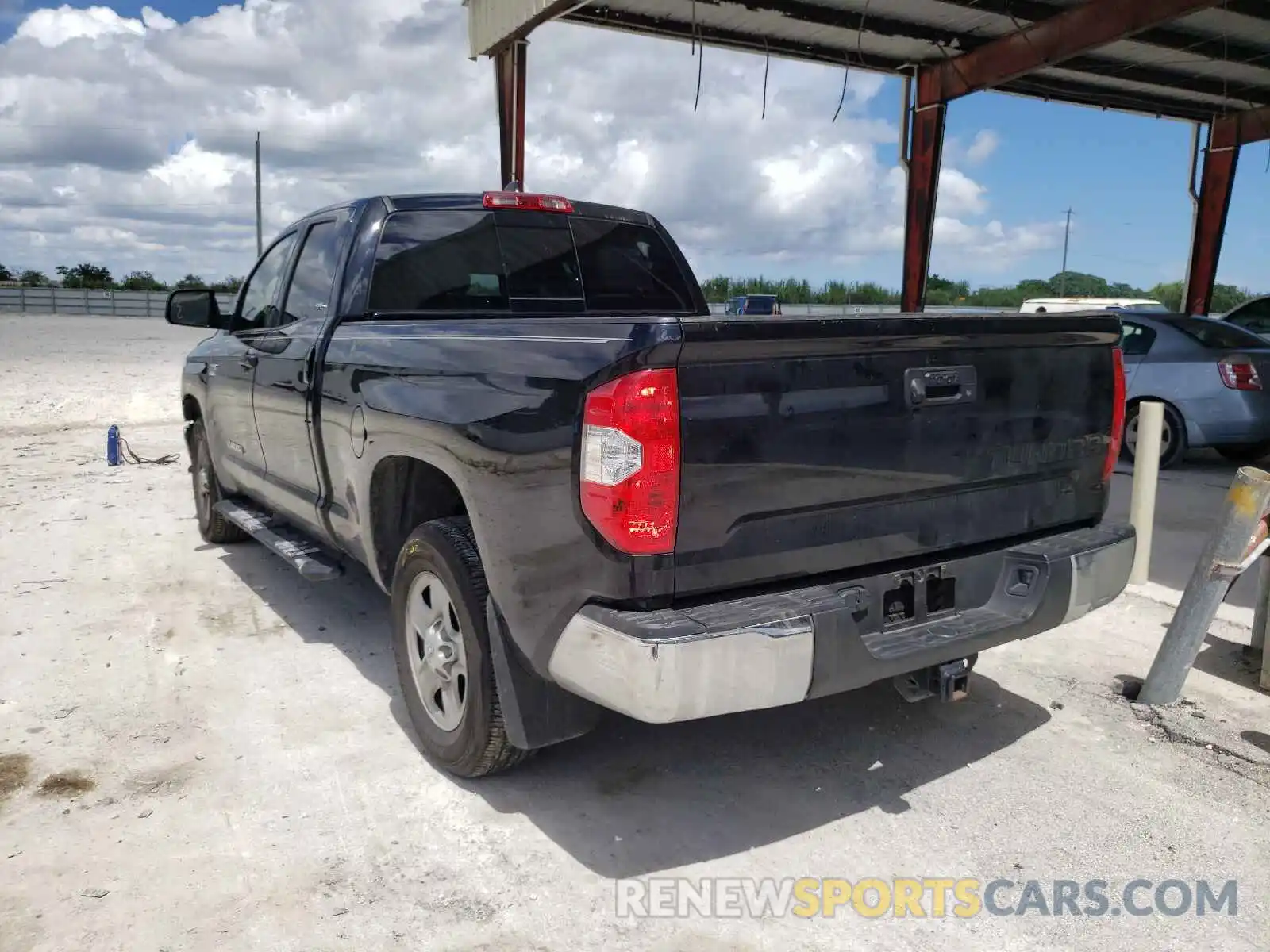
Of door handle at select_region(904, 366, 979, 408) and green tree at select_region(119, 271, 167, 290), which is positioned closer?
door handle at select_region(904, 366, 979, 408)

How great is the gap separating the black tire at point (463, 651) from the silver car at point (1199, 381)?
8140 millimetres

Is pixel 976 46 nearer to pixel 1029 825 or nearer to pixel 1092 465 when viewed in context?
pixel 1092 465

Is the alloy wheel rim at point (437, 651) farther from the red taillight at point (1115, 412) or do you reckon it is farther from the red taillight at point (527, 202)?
the red taillight at point (1115, 412)

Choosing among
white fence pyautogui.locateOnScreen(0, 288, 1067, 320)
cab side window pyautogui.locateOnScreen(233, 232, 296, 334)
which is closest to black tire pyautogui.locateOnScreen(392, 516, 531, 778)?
cab side window pyautogui.locateOnScreen(233, 232, 296, 334)

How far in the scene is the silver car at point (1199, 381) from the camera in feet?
30.4

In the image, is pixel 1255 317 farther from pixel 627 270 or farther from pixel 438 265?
pixel 438 265

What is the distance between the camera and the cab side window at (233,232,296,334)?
5.36m

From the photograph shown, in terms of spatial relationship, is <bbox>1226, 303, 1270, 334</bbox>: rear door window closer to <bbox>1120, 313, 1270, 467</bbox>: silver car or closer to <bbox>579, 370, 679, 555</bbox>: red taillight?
<bbox>1120, 313, 1270, 467</bbox>: silver car

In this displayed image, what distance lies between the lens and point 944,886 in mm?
2887

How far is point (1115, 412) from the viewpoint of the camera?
363 cm

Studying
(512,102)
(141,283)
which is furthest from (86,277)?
(512,102)

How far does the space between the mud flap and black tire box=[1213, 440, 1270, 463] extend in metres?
8.74

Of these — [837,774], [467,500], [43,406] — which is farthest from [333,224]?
[43,406]

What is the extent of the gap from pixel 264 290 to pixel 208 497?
175 cm
